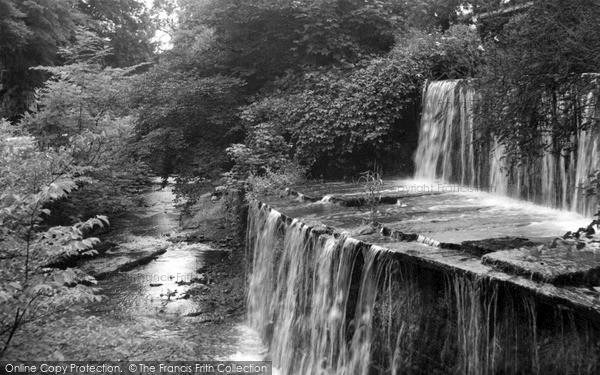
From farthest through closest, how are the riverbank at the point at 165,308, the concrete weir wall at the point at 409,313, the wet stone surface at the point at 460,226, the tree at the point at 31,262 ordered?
the riverbank at the point at 165,308 → the tree at the point at 31,262 → the wet stone surface at the point at 460,226 → the concrete weir wall at the point at 409,313

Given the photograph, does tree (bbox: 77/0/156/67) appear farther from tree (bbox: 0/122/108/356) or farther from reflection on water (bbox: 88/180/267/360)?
tree (bbox: 0/122/108/356)

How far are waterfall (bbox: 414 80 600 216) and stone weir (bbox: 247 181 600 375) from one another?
1.08 feet

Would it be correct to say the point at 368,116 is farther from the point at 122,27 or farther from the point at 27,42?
the point at 122,27

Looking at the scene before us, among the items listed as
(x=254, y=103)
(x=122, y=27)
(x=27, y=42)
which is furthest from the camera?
(x=122, y=27)

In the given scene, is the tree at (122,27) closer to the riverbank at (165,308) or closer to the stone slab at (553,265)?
the riverbank at (165,308)

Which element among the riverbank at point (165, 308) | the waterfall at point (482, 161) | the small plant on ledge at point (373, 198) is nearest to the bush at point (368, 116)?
the waterfall at point (482, 161)

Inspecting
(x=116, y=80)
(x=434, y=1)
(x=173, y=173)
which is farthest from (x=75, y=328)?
(x=434, y=1)

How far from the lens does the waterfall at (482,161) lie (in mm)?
7027

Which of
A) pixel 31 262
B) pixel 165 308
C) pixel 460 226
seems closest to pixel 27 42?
pixel 165 308

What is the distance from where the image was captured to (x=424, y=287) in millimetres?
5070

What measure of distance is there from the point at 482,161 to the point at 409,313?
523cm

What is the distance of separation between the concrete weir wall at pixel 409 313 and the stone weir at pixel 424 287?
0.01 metres

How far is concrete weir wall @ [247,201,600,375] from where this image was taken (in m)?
3.86

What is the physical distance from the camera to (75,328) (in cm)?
613
